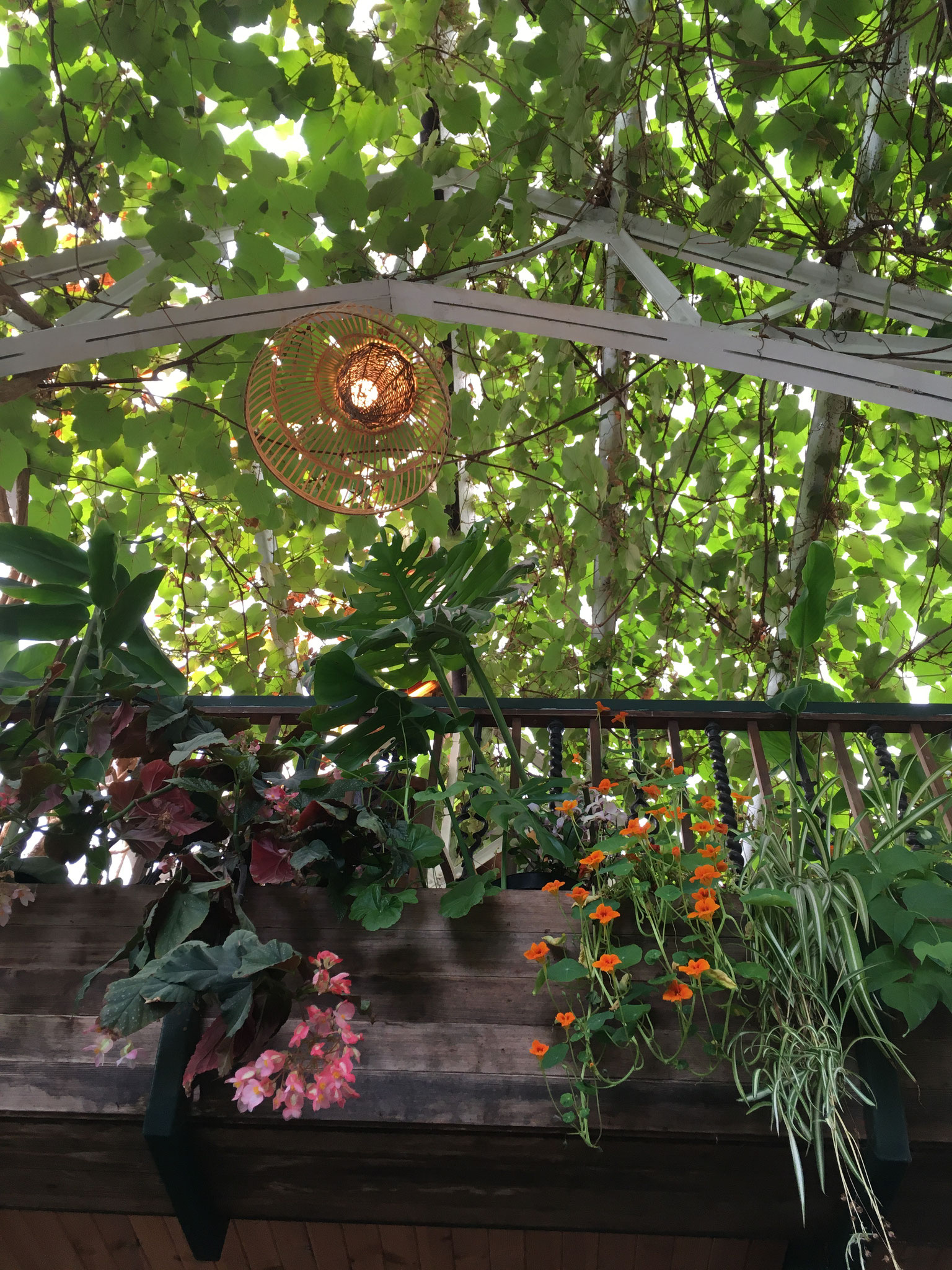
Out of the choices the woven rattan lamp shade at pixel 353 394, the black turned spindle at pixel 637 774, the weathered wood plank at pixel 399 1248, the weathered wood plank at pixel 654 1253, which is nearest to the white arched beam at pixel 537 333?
the woven rattan lamp shade at pixel 353 394

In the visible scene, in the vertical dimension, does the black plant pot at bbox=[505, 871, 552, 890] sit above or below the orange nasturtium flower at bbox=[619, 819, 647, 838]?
below

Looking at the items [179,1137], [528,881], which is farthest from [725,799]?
[179,1137]

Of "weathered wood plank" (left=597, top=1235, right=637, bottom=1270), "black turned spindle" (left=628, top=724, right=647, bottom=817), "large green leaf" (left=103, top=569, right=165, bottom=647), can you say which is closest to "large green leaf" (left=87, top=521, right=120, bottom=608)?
"large green leaf" (left=103, top=569, right=165, bottom=647)

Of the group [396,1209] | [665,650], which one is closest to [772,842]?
[396,1209]

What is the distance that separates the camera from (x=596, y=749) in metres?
1.72

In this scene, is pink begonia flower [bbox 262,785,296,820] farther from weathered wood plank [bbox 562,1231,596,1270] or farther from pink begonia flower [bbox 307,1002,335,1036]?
weathered wood plank [bbox 562,1231,596,1270]

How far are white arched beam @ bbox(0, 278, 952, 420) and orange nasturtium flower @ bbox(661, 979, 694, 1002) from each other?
1.00 m

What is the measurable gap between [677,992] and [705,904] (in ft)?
0.37

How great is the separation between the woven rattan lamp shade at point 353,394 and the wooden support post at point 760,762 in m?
0.82

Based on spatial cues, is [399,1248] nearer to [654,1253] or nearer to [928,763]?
[654,1253]

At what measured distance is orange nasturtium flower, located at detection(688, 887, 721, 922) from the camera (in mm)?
1147

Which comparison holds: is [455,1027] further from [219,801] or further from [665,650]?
[665,650]

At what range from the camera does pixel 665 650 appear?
12.0 feet

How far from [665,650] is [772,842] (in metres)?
2.36
